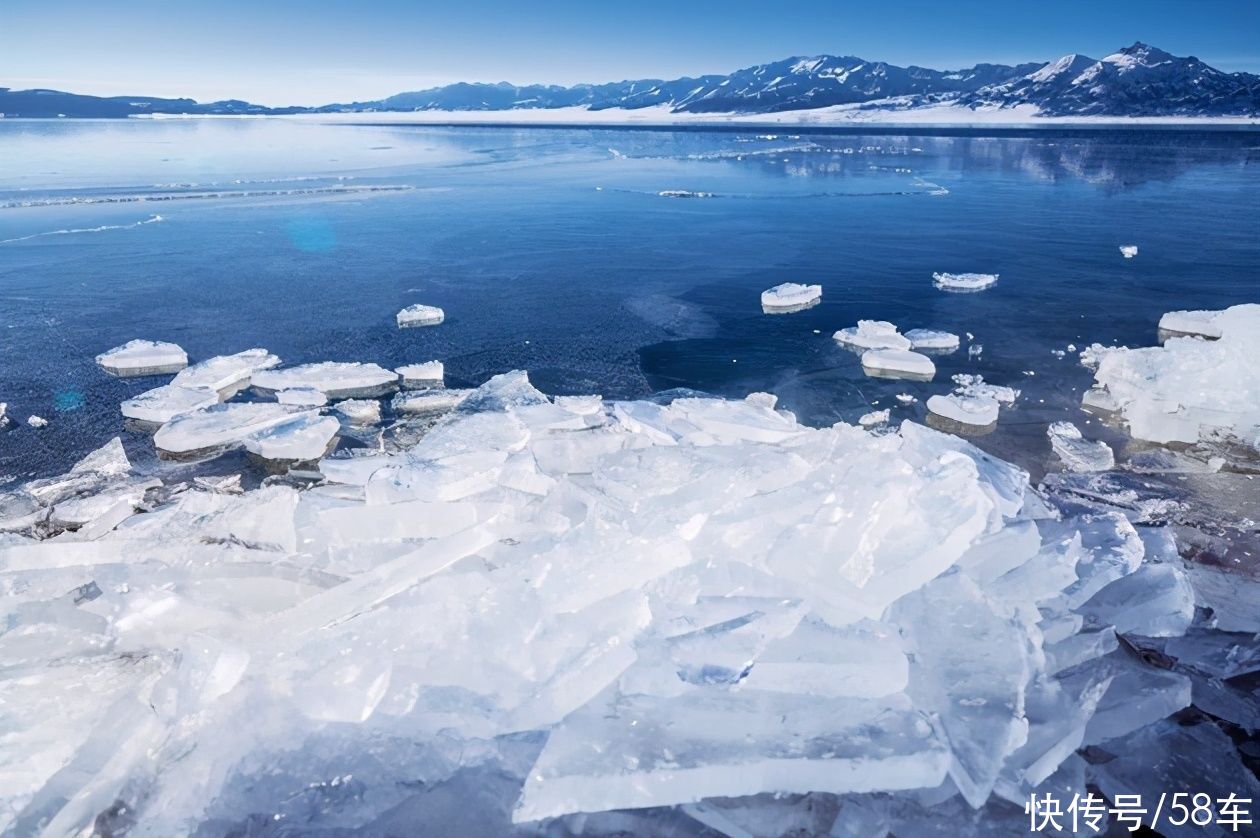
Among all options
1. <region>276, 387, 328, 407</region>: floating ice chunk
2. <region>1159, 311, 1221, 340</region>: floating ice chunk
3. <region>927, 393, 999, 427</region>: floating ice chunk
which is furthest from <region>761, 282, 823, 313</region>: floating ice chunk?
<region>276, 387, 328, 407</region>: floating ice chunk

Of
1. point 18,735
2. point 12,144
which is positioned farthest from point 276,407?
point 12,144

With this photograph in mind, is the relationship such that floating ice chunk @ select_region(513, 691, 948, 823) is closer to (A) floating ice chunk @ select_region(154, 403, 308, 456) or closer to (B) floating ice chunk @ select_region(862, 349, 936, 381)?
(A) floating ice chunk @ select_region(154, 403, 308, 456)

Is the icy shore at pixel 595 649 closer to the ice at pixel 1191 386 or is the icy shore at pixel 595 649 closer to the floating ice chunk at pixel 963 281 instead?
the ice at pixel 1191 386

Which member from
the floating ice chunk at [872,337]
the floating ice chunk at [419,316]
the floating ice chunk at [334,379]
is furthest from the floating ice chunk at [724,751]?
the floating ice chunk at [419,316]

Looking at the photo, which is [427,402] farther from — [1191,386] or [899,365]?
[1191,386]

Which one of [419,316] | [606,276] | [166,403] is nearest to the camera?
[166,403]

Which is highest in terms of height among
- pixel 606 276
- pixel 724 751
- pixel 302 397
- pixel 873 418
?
pixel 606 276

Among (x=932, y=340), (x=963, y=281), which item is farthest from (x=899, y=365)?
(x=963, y=281)
